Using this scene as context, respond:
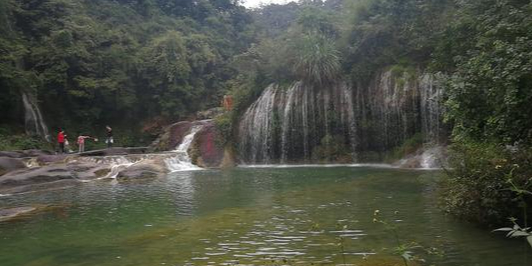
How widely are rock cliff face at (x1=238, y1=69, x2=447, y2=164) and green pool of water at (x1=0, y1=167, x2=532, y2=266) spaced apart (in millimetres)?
8636

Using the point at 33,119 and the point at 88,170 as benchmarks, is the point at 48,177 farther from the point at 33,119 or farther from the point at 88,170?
the point at 33,119

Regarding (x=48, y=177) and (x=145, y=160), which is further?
(x=145, y=160)

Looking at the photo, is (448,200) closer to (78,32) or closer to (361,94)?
(361,94)

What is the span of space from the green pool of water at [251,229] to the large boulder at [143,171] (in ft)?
15.0

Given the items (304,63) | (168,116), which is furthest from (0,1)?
(304,63)

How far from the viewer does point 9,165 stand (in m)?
22.0

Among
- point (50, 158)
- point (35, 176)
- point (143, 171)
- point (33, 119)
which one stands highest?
point (33, 119)

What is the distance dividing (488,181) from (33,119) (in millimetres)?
30529

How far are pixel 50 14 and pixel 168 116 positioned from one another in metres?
11.2

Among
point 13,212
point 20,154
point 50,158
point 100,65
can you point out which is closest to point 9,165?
point 20,154

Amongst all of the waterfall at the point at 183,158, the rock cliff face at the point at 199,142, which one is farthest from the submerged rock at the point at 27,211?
the rock cliff face at the point at 199,142

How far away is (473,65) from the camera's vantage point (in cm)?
948

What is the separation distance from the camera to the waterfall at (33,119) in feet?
103

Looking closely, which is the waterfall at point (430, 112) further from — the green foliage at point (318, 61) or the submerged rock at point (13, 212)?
the submerged rock at point (13, 212)
